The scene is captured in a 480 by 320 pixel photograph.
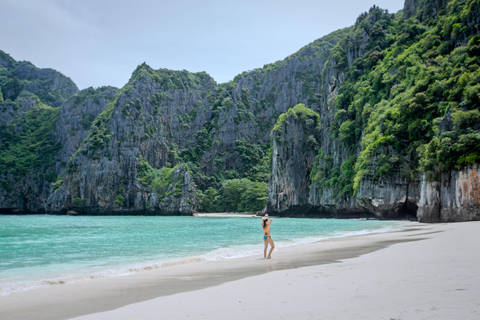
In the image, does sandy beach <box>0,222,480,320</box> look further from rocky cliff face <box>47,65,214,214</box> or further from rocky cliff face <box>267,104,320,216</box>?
rocky cliff face <box>47,65,214,214</box>

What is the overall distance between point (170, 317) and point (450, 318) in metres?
3.95

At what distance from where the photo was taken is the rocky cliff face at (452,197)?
26.3 m

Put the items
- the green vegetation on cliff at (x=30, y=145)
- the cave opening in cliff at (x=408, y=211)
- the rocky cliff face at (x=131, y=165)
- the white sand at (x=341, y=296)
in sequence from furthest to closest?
the green vegetation on cliff at (x=30, y=145), the rocky cliff face at (x=131, y=165), the cave opening in cliff at (x=408, y=211), the white sand at (x=341, y=296)

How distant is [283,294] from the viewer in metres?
6.77

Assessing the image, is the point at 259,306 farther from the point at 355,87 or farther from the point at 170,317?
the point at 355,87

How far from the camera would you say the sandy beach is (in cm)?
516

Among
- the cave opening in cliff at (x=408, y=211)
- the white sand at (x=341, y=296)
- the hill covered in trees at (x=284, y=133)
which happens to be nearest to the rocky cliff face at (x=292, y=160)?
the hill covered in trees at (x=284, y=133)

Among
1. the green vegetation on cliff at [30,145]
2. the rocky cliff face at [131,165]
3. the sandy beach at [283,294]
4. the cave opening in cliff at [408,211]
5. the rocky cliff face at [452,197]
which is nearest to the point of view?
the sandy beach at [283,294]

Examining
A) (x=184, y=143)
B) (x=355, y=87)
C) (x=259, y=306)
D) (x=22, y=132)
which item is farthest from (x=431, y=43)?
(x=22, y=132)

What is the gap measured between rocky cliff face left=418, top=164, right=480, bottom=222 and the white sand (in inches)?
795

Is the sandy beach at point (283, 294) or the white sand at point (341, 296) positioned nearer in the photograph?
the white sand at point (341, 296)

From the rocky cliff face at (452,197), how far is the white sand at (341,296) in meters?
20.2

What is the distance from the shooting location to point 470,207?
26516mm

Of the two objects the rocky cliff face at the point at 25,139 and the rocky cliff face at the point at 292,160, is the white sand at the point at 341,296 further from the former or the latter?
the rocky cliff face at the point at 25,139
